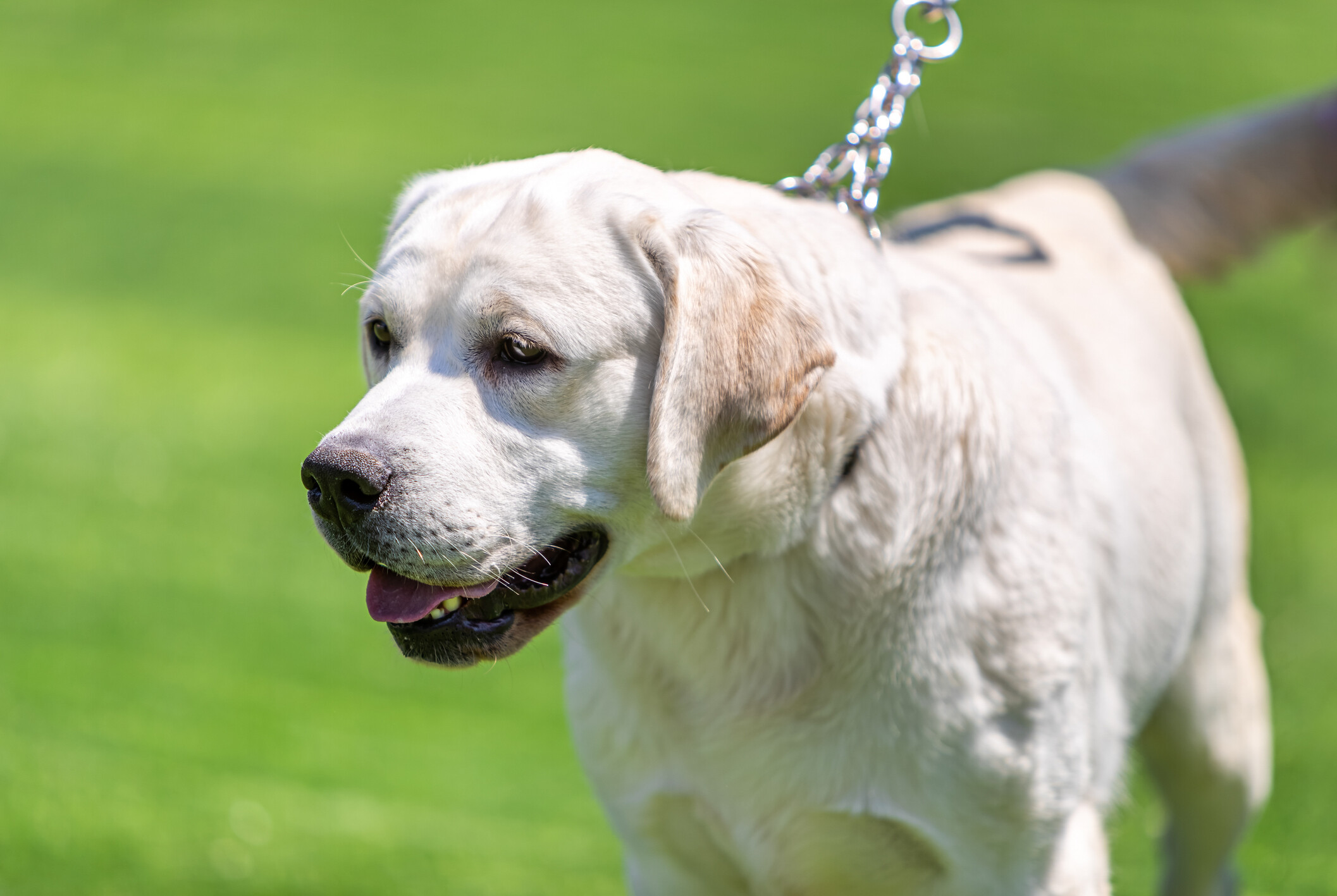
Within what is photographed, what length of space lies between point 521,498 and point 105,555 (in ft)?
17.4

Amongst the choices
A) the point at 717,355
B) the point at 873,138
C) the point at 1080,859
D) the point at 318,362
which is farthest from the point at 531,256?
the point at 318,362

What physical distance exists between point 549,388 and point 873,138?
1364mm

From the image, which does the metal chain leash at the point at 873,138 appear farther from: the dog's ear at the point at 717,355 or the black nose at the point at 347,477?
the black nose at the point at 347,477

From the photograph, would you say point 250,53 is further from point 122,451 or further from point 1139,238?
point 1139,238

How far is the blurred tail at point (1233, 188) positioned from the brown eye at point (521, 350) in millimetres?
2883

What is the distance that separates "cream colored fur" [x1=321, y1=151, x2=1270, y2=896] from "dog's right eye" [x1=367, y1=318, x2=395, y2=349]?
79 mm

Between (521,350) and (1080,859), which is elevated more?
(521,350)

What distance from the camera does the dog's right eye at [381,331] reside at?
2.78 m

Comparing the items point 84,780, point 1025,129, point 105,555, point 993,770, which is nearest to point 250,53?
point 1025,129

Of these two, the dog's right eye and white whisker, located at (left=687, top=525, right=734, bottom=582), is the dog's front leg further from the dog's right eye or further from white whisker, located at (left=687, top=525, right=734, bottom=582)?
the dog's right eye

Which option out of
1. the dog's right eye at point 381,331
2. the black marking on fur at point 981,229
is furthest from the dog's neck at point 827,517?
the black marking on fur at point 981,229

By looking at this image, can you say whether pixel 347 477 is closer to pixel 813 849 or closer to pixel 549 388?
pixel 549 388

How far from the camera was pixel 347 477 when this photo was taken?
8.18 feet

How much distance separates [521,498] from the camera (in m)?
2.59
